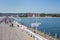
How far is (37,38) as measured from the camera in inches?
764

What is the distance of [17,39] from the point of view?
811 inches

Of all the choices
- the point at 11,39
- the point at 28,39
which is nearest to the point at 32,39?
the point at 28,39

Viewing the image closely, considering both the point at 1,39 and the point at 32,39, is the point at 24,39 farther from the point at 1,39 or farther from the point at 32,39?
the point at 1,39

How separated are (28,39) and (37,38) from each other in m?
1.46

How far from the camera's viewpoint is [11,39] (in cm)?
2070

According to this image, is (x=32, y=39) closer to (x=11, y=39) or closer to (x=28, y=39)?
(x=28, y=39)

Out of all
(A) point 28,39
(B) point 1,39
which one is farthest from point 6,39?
(A) point 28,39

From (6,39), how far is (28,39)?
6.01 feet

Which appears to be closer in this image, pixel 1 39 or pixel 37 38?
pixel 37 38

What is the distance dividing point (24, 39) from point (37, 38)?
159cm

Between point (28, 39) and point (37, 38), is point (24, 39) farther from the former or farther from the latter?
point (37, 38)

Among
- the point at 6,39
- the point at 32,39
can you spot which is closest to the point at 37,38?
the point at 32,39

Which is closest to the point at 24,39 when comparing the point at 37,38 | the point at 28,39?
the point at 28,39

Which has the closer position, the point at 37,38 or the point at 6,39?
the point at 37,38
